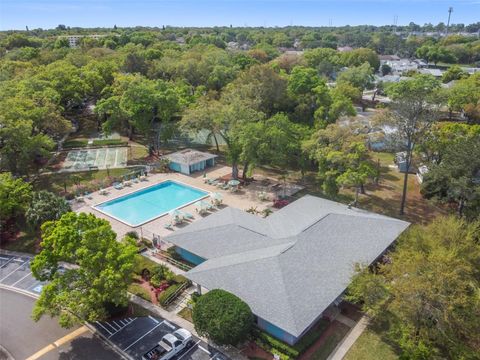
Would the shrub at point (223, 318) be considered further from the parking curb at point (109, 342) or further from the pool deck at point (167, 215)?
the pool deck at point (167, 215)

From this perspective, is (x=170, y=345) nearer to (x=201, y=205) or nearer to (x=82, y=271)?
(x=82, y=271)

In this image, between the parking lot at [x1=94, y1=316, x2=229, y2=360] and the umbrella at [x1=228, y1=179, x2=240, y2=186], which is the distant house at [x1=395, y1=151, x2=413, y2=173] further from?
the parking lot at [x1=94, y1=316, x2=229, y2=360]

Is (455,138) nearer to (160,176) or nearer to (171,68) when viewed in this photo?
(160,176)

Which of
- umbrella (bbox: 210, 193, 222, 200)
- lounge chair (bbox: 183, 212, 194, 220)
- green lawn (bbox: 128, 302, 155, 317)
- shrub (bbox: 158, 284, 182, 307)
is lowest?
green lawn (bbox: 128, 302, 155, 317)

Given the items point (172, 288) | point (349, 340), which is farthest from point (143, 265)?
point (349, 340)

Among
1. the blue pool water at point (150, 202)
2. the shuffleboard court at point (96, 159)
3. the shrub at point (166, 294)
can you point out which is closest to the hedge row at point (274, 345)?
the shrub at point (166, 294)

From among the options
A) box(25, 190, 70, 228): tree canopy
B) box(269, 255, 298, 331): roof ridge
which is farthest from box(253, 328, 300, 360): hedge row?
box(25, 190, 70, 228): tree canopy

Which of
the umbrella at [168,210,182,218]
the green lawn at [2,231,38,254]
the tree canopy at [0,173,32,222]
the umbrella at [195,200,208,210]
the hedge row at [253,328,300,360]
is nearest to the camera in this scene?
the hedge row at [253,328,300,360]

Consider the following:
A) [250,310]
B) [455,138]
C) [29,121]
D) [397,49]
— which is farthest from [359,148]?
[397,49]
